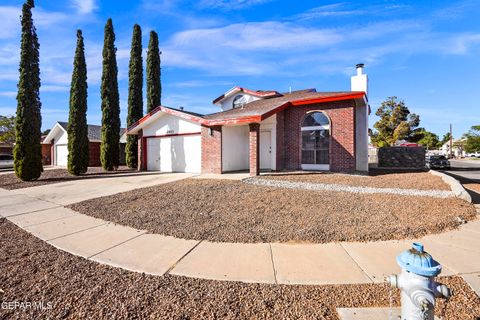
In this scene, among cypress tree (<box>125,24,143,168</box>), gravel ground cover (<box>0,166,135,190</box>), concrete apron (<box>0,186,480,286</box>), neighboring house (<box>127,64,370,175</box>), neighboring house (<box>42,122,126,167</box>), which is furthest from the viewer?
neighboring house (<box>42,122,126,167</box>)

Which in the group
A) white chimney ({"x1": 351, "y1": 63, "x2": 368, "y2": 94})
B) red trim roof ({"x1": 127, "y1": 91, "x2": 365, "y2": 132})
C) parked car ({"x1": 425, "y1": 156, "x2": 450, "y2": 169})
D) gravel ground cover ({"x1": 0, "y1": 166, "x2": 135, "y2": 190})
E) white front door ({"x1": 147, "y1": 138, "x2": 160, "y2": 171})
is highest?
white chimney ({"x1": 351, "y1": 63, "x2": 368, "y2": 94})

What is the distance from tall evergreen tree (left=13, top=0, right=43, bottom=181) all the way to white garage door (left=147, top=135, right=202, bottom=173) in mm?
5669

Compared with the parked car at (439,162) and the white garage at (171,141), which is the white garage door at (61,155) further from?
the parked car at (439,162)

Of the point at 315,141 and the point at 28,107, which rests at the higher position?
the point at 28,107

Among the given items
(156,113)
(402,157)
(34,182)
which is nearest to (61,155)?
(34,182)

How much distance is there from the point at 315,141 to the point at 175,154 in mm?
8040

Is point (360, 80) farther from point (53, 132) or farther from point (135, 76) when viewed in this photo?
point (53, 132)

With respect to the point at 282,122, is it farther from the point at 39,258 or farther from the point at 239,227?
the point at 39,258

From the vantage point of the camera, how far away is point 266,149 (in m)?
12.9

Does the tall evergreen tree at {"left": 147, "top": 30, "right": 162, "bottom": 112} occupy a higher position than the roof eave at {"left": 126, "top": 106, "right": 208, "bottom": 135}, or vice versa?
the tall evergreen tree at {"left": 147, "top": 30, "right": 162, "bottom": 112}

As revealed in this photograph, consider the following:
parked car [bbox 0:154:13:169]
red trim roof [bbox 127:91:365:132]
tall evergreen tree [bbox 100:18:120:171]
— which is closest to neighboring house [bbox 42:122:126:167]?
parked car [bbox 0:154:13:169]

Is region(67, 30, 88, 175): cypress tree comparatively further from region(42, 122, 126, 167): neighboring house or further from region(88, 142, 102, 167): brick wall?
region(88, 142, 102, 167): brick wall

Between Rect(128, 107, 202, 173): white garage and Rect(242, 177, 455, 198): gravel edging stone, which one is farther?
Rect(128, 107, 202, 173): white garage

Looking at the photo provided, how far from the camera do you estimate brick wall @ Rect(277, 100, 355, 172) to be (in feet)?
37.9
